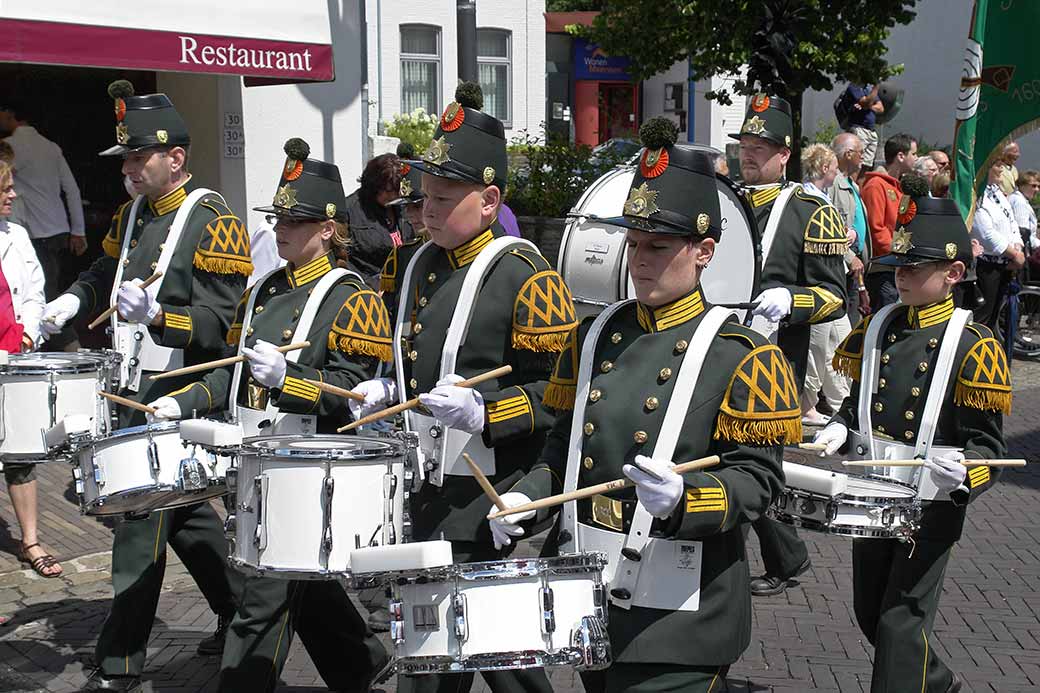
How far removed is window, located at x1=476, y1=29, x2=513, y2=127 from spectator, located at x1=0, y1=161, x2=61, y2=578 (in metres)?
21.3

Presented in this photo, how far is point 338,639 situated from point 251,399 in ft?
3.32

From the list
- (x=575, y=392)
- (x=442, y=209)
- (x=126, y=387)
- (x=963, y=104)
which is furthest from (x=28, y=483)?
(x=963, y=104)

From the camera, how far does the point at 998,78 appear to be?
8453 millimetres

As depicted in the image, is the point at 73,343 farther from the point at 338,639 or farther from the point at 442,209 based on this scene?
the point at 442,209

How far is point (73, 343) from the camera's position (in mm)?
10023

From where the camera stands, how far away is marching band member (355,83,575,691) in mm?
4270

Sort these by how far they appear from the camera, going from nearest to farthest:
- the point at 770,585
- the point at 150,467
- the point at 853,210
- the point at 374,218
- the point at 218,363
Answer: the point at 150,467 → the point at 218,363 → the point at 770,585 → the point at 374,218 → the point at 853,210

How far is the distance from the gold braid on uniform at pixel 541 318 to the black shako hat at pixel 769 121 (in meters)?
2.64

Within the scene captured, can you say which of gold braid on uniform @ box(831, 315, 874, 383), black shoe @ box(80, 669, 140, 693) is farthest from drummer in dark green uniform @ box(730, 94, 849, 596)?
black shoe @ box(80, 669, 140, 693)

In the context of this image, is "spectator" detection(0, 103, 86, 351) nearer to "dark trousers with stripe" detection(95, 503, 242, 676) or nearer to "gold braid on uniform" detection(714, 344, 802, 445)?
"dark trousers with stripe" detection(95, 503, 242, 676)

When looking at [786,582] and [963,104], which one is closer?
[786,582]

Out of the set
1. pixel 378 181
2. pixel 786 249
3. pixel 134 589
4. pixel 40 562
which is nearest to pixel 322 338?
pixel 134 589

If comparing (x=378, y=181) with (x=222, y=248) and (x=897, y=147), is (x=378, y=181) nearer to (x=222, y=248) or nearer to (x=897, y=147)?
(x=222, y=248)

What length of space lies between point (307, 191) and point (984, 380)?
8.08 ft
